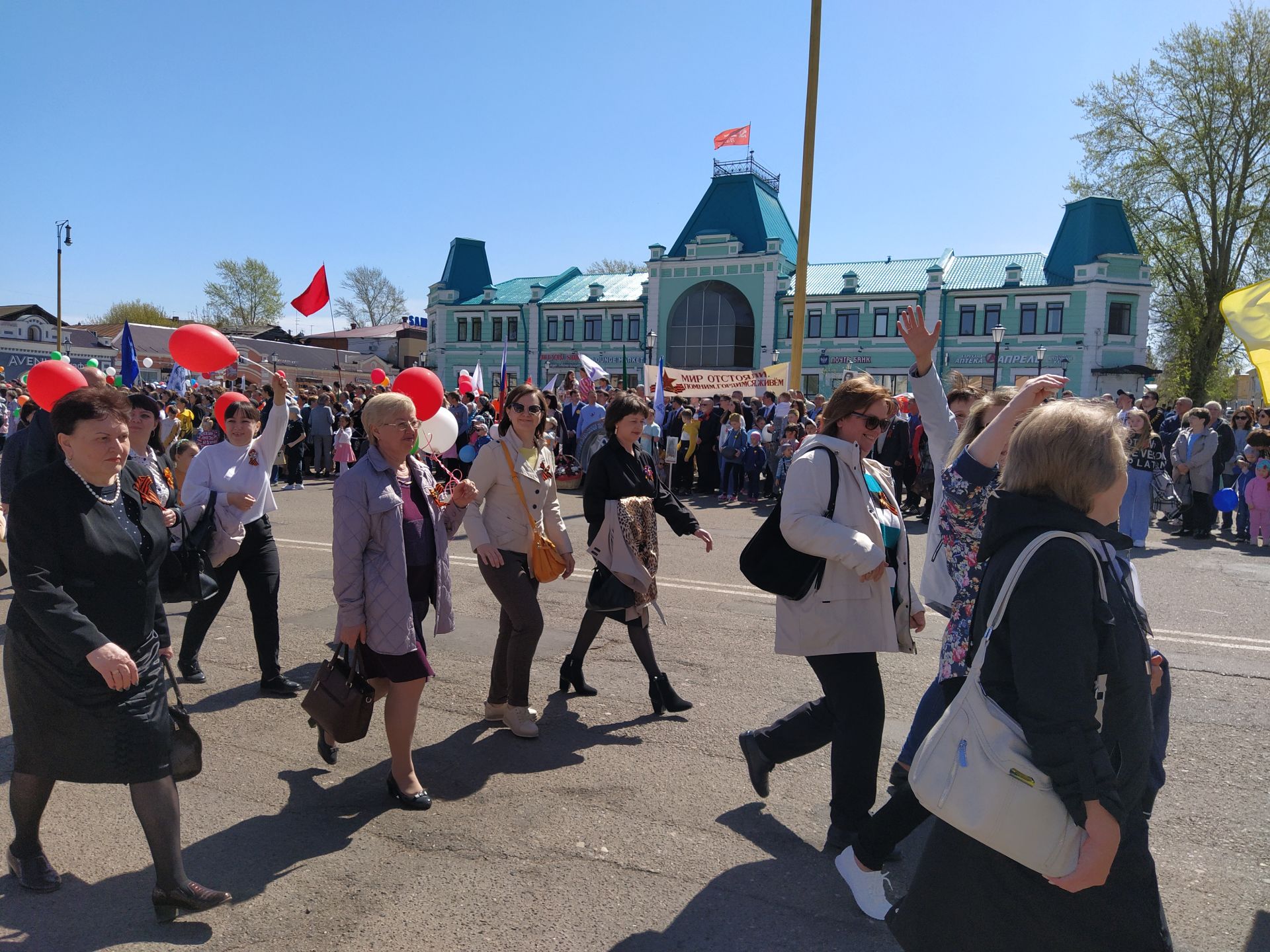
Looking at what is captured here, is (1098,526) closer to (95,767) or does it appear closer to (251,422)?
(95,767)

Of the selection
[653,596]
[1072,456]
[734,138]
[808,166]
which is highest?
[734,138]

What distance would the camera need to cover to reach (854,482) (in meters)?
3.53

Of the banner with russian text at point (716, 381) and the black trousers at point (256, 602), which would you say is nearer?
the black trousers at point (256, 602)

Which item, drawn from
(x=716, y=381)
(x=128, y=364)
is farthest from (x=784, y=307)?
(x=128, y=364)

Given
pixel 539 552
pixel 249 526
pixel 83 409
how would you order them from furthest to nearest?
pixel 249 526 < pixel 539 552 < pixel 83 409

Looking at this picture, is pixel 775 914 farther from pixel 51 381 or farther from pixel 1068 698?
pixel 51 381

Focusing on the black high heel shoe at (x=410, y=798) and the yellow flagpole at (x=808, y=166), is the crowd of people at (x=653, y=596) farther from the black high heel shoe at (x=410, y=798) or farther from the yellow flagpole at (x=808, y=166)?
the yellow flagpole at (x=808, y=166)

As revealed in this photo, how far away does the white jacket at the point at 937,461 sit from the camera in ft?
12.3

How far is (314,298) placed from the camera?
997 cm

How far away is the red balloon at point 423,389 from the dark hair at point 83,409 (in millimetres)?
3226

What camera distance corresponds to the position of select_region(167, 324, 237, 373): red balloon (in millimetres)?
5574

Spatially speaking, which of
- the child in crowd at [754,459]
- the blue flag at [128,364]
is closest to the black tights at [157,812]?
the blue flag at [128,364]

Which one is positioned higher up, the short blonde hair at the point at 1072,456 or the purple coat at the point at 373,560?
the short blonde hair at the point at 1072,456

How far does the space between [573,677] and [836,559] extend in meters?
2.55
